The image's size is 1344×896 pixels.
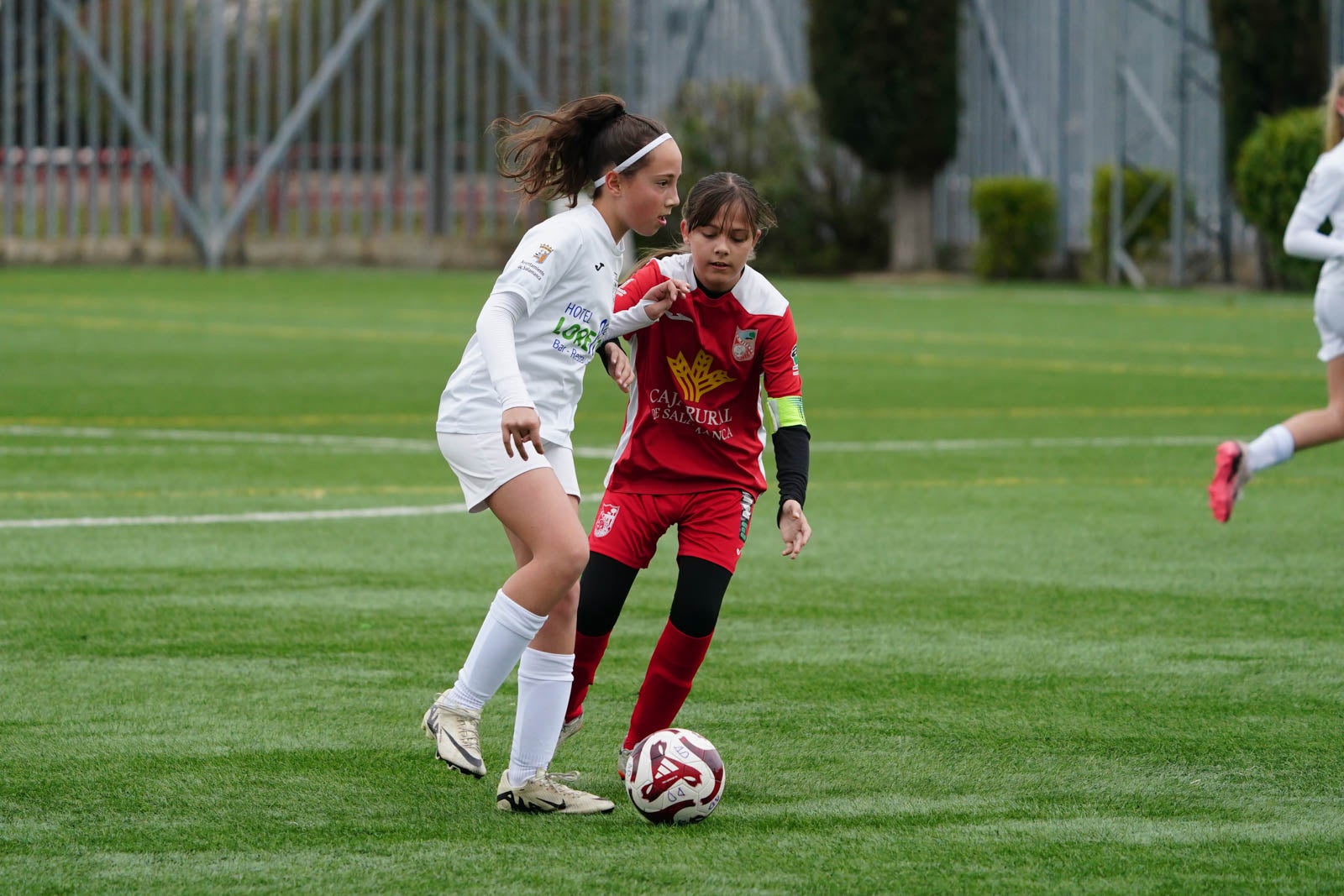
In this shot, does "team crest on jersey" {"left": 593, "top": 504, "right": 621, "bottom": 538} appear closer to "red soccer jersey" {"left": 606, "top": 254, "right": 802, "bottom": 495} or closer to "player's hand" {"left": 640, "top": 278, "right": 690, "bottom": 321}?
"red soccer jersey" {"left": 606, "top": 254, "right": 802, "bottom": 495}

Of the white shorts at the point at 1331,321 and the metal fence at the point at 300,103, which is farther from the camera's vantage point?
the metal fence at the point at 300,103

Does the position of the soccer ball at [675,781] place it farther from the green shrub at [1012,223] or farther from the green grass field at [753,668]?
the green shrub at [1012,223]

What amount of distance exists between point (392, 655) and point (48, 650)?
108cm

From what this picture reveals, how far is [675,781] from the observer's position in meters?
4.67

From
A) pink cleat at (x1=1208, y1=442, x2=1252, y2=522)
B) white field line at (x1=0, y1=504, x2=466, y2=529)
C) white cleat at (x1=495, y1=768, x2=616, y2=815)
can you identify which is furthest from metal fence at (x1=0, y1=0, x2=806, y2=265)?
white cleat at (x1=495, y1=768, x2=616, y2=815)

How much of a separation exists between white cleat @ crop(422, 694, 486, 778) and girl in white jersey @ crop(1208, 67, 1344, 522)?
4.56 metres

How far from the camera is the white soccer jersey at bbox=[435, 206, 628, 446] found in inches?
194

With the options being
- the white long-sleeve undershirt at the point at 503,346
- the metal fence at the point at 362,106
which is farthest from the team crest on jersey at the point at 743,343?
the metal fence at the point at 362,106

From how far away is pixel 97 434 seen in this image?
12891 mm

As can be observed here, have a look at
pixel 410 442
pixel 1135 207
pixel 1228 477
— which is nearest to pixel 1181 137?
pixel 1135 207

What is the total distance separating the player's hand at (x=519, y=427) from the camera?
4.59 metres

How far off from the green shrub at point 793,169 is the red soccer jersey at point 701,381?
32.7m

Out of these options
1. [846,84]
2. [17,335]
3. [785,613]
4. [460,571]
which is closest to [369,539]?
[460,571]

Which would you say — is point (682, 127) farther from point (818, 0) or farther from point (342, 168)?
point (342, 168)
